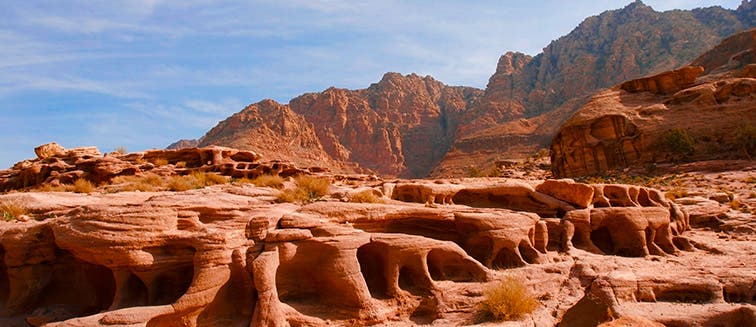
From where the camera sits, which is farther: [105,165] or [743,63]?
[743,63]

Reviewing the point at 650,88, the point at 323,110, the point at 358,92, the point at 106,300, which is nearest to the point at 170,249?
the point at 106,300

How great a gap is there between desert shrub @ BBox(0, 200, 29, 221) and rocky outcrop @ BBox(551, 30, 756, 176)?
30.0m

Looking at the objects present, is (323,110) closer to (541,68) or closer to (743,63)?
(541,68)

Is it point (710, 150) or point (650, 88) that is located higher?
point (650, 88)

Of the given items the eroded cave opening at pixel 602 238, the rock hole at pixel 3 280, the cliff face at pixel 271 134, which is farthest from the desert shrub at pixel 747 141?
the cliff face at pixel 271 134

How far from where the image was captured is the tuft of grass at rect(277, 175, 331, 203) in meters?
10.2

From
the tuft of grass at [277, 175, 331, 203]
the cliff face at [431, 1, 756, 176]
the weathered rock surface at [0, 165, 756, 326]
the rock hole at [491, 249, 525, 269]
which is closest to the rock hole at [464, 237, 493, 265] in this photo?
the weathered rock surface at [0, 165, 756, 326]

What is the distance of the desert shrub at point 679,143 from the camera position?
1061 inches

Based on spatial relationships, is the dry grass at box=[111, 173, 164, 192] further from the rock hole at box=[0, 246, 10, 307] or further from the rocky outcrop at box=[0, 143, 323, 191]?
the rock hole at box=[0, 246, 10, 307]

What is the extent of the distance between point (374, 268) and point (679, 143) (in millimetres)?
25250

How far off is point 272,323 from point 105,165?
1303 cm

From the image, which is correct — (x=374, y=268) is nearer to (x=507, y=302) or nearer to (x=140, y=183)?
(x=507, y=302)

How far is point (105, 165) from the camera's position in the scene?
1680 centimetres

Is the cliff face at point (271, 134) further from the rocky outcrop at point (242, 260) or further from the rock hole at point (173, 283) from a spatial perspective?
the rock hole at point (173, 283)
